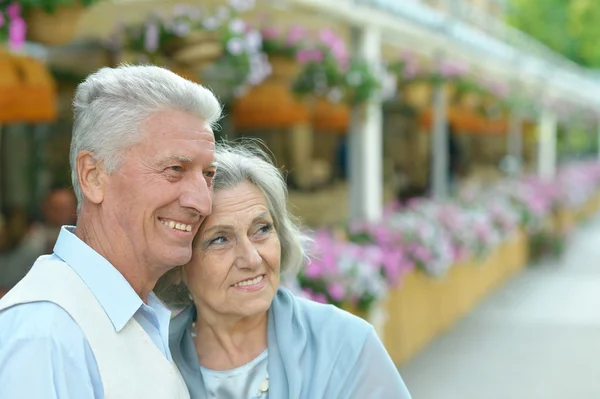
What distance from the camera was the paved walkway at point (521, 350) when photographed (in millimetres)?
6207

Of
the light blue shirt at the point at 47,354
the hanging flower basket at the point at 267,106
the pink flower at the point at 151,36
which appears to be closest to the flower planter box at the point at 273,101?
the hanging flower basket at the point at 267,106

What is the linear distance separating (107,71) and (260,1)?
12.2 feet

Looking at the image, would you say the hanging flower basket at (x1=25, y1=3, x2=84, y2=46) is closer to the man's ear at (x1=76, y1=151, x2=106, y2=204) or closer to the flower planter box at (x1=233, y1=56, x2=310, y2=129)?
the flower planter box at (x1=233, y1=56, x2=310, y2=129)

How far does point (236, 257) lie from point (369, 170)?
502 centimetres

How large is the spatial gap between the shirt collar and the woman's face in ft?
1.49

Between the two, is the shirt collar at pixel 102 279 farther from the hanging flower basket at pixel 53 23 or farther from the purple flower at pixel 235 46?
the purple flower at pixel 235 46

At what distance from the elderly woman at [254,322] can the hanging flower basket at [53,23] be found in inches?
79.1

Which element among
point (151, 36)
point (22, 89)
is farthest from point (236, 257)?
point (151, 36)

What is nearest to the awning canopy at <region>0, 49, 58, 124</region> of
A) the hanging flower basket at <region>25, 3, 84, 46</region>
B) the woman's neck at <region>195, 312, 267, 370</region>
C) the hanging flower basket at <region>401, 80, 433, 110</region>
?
the hanging flower basket at <region>25, 3, 84, 46</region>

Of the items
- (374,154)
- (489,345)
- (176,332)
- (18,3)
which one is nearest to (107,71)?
(176,332)

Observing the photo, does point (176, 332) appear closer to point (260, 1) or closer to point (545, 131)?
point (260, 1)

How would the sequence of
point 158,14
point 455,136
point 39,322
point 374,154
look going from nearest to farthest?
point 39,322 < point 158,14 < point 374,154 < point 455,136

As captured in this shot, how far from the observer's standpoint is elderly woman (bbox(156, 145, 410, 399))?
1987mm

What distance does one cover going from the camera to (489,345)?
749 centimetres
